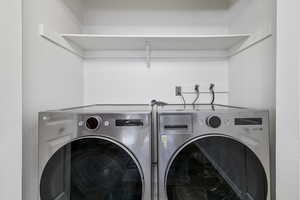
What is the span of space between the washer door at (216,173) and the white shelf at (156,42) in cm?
83

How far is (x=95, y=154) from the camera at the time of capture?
107 cm

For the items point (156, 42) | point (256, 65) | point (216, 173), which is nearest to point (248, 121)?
point (216, 173)

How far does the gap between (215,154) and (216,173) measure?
110 millimetres

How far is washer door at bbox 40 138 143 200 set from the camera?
41.2 inches

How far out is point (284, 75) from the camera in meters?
0.88

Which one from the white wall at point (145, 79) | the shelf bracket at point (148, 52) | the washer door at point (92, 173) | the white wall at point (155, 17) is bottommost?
the washer door at point (92, 173)

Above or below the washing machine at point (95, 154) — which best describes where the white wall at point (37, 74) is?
above

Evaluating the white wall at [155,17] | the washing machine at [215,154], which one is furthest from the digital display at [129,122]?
the white wall at [155,17]
